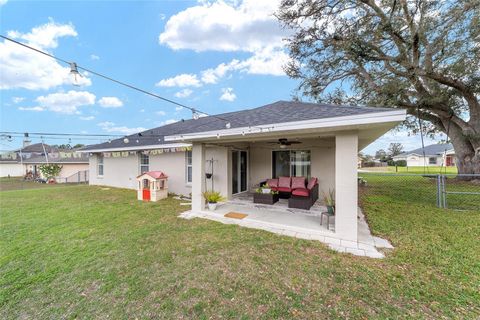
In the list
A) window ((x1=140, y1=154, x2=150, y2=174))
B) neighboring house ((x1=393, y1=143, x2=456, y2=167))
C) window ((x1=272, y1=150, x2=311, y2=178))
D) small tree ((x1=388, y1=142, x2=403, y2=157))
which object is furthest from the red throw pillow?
small tree ((x1=388, y1=142, x2=403, y2=157))

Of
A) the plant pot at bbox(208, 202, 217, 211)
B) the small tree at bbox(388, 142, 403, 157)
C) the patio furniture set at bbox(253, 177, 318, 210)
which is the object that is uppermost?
the small tree at bbox(388, 142, 403, 157)

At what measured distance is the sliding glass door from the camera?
343 inches

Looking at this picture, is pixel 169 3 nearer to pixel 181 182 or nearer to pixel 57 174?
pixel 181 182

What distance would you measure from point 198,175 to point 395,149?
218ft

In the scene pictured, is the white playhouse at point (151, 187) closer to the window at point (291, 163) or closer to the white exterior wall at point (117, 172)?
the white exterior wall at point (117, 172)

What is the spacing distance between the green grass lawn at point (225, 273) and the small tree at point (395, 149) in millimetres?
61541

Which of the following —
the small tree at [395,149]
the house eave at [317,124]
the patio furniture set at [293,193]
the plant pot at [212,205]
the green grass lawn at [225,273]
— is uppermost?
the small tree at [395,149]

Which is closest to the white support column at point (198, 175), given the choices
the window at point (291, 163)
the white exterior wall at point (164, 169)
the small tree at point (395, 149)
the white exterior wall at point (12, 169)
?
the white exterior wall at point (164, 169)

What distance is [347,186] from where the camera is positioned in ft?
13.7

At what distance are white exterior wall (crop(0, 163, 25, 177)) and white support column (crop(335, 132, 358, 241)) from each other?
42901 mm

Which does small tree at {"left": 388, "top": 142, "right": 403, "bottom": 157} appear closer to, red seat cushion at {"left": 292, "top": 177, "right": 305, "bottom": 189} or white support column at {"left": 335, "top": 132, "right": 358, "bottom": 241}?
red seat cushion at {"left": 292, "top": 177, "right": 305, "bottom": 189}

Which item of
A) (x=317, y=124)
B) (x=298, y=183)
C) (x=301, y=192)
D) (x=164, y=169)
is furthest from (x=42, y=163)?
(x=317, y=124)

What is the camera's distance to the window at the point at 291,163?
8531 mm

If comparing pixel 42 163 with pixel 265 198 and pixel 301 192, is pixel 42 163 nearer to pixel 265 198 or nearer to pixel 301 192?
pixel 265 198
